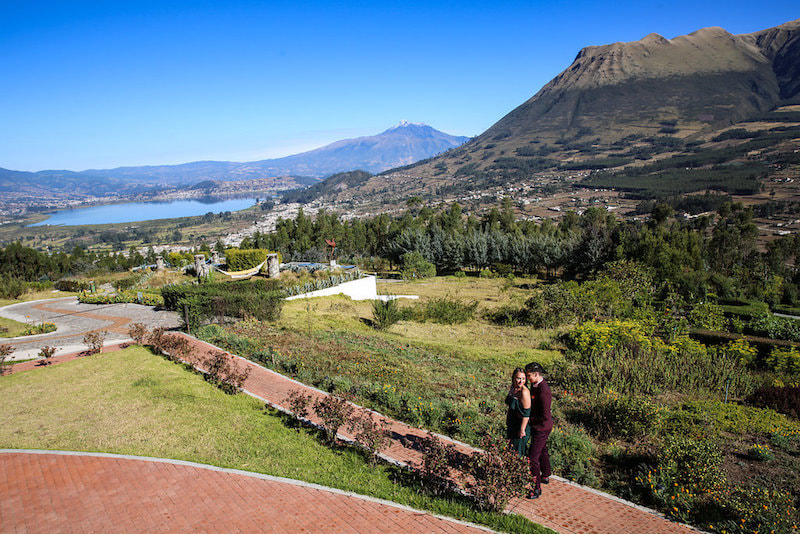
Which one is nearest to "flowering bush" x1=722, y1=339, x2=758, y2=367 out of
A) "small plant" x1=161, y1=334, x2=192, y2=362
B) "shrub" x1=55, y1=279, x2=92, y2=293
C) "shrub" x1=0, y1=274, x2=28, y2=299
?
"small plant" x1=161, y1=334, x2=192, y2=362

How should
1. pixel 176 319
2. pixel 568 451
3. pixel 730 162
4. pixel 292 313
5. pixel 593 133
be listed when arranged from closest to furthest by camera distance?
pixel 568 451
pixel 176 319
pixel 292 313
pixel 730 162
pixel 593 133

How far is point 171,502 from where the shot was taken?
4.93 m

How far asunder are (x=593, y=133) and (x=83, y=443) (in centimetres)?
20051

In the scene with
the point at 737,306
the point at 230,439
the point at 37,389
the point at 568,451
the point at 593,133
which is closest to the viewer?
the point at 568,451

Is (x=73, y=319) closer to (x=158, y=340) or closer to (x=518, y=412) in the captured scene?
(x=158, y=340)

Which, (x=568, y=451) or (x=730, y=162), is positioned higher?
(x=730, y=162)

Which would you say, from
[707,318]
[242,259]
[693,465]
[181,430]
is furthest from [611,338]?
[242,259]

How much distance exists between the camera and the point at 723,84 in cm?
19275

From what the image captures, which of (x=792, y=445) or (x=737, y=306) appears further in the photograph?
(x=737, y=306)

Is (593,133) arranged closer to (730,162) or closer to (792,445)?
(730,162)

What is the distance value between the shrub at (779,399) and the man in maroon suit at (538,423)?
614cm

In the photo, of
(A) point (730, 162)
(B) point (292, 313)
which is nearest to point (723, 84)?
(A) point (730, 162)

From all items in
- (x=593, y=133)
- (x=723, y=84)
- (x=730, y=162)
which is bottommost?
(x=730, y=162)

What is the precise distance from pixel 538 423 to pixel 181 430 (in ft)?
17.5
